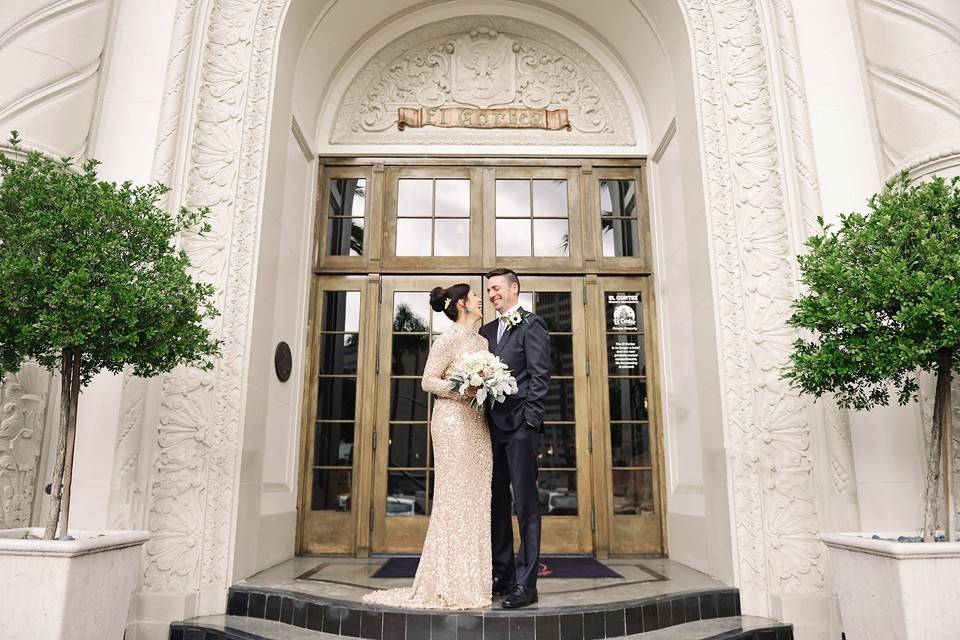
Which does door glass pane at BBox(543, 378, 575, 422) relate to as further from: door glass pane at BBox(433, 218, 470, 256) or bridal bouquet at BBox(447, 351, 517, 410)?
bridal bouquet at BBox(447, 351, 517, 410)

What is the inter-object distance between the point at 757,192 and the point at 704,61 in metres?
1.05

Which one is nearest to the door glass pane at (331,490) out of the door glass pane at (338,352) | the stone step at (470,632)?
the door glass pane at (338,352)

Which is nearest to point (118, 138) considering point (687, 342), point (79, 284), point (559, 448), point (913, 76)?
point (79, 284)

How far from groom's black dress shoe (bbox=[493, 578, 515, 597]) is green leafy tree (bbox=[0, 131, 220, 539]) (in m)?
1.96

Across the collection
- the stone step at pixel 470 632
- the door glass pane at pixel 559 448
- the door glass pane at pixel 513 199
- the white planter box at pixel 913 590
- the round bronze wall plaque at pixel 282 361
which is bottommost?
the stone step at pixel 470 632

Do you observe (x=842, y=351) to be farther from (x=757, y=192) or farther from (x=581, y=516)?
(x=581, y=516)

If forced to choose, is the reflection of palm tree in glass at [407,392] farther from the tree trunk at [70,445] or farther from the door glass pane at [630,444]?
the tree trunk at [70,445]

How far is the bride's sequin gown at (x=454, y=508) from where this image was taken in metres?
3.05

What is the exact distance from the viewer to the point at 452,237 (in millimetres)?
5258

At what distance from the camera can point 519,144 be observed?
17.6ft

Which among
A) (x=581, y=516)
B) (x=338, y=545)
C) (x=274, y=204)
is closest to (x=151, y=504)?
(x=338, y=545)

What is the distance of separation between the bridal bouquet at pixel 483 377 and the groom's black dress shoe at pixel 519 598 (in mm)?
939

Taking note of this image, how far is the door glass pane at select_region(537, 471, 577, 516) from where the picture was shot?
4.74m

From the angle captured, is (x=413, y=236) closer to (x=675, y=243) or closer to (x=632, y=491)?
(x=675, y=243)
